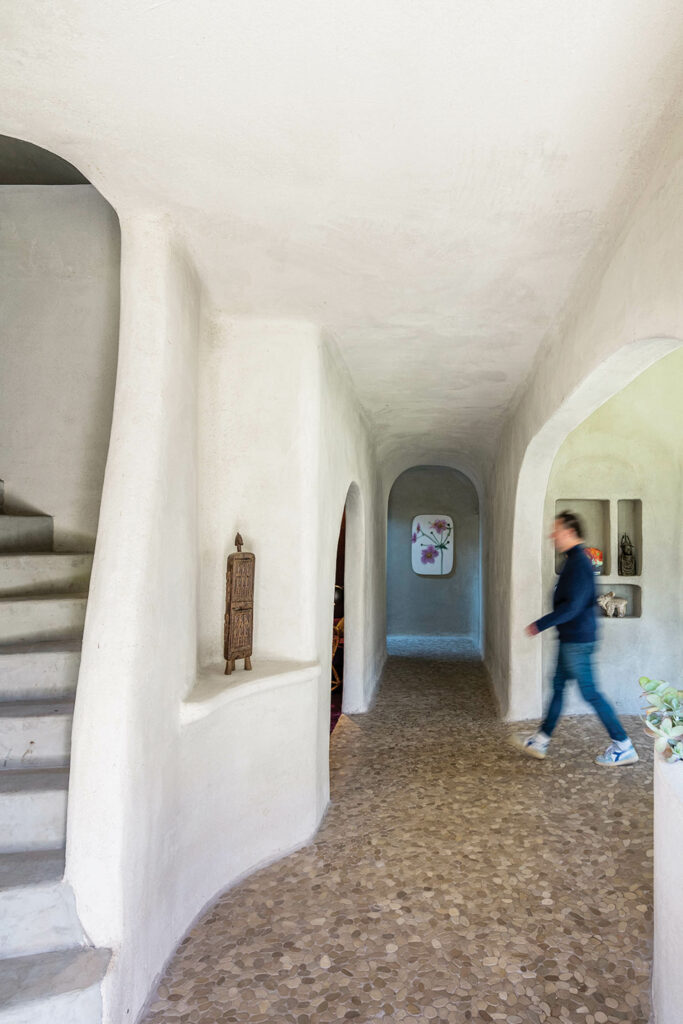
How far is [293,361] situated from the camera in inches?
133

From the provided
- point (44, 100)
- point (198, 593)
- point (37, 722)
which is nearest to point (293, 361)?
point (198, 593)

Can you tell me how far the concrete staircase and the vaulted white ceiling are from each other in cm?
163

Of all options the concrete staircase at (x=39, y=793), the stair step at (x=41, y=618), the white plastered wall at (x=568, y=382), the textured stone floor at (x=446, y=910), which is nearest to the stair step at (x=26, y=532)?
the concrete staircase at (x=39, y=793)

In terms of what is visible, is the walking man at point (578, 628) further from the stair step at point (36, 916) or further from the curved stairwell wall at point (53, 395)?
the stair step at point (36, 916)

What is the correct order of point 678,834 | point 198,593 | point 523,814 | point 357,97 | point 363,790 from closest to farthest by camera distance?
point 678,834, point 357,97, point 198,593, point 523,814, point 363,790

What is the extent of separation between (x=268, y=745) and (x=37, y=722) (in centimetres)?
108

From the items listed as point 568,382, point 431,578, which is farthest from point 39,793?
point 431,578

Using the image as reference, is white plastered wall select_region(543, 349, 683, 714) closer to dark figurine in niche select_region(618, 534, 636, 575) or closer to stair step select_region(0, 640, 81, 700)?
dark figurine in niche select_region(618, 534, 636, 575)

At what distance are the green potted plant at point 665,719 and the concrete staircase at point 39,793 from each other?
5.66ft

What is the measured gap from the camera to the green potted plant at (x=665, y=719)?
1.82 metres

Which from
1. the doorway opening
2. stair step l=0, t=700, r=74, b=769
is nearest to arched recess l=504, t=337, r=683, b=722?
the doorway opening

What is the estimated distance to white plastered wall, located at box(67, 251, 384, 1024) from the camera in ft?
6.66

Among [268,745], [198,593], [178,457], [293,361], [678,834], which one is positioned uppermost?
[293,361]

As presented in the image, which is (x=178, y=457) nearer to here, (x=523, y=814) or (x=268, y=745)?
(x=268, y=745)
